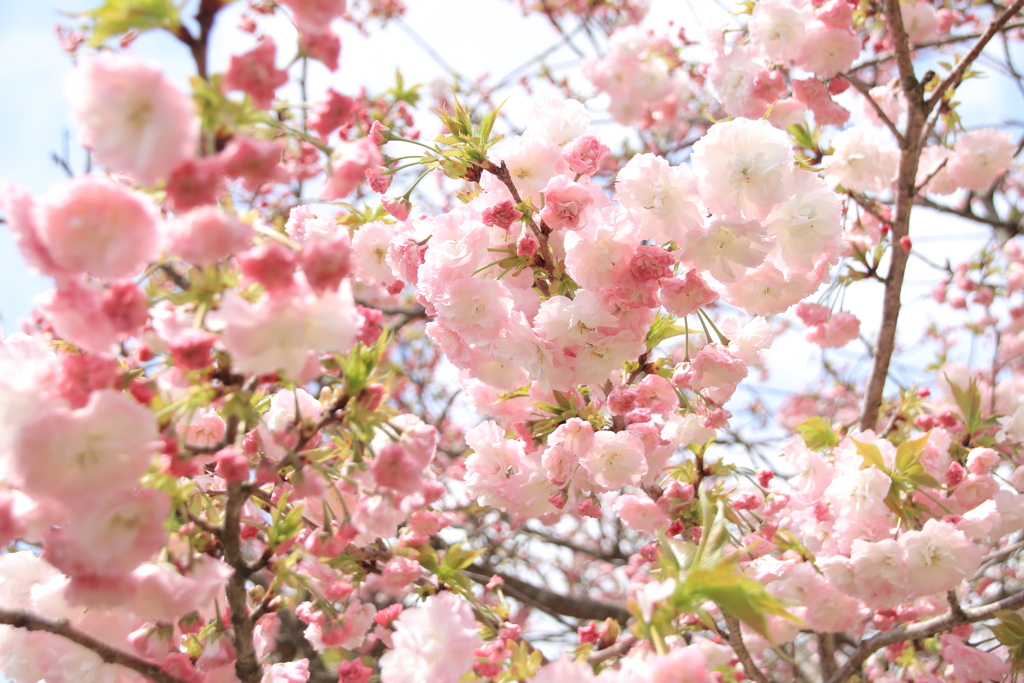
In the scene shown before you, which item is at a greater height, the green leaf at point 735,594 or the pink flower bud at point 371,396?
the pink flower bud at point 371,396

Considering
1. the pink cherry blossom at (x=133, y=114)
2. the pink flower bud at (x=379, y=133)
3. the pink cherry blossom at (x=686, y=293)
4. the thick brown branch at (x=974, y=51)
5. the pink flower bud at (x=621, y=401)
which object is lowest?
the pink cherry blossom at (x=133, y=114)

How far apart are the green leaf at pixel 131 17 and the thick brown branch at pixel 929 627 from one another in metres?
2.37

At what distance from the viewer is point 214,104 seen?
879 millimetres

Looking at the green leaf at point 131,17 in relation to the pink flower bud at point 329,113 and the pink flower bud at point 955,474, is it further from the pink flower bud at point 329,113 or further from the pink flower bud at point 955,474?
the pink flower bud at point 955,474

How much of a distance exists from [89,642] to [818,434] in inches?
82.7

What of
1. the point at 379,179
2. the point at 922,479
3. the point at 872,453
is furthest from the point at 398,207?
the point at 922,479

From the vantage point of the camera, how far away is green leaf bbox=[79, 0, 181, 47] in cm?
88

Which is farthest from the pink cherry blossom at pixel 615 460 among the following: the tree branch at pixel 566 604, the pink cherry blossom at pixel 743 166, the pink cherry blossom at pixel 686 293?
the tree branch at pixel 566 604

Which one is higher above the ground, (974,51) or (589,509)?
(974,51)

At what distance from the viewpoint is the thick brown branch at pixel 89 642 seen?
1138mm

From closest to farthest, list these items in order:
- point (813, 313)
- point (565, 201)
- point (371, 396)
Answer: point (371, 396) → point (565, 201) → point (813, 313)

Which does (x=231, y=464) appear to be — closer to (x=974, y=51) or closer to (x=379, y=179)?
(x=379, y=179)

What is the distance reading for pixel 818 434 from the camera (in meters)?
A: 2.28

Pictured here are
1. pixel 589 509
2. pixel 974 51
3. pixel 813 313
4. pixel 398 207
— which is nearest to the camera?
pixel 398 207
